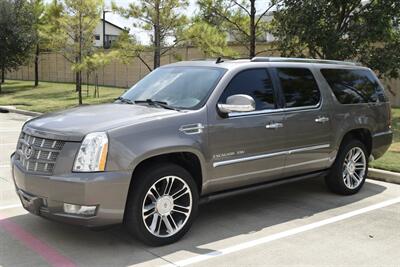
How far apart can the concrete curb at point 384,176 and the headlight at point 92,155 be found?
5.04m

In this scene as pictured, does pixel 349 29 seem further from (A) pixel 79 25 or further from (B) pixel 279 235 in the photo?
(A) pixel 79 25

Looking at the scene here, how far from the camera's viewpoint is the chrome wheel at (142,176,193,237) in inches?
191

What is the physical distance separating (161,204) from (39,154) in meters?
1.22

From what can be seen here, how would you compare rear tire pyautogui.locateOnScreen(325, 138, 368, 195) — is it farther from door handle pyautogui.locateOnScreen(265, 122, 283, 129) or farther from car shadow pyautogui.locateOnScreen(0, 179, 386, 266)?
door handle pyautogui.locateOnScreen(265, 122, 283, 129)

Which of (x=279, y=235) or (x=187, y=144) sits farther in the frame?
(x=279, y=235)

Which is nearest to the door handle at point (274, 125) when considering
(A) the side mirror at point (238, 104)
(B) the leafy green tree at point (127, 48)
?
(A) the side mirror at point (238, 104)

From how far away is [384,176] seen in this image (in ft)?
26.0

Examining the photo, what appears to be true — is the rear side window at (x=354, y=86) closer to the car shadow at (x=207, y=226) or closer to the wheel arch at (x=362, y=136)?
the wheel arch at (x=362, y=136)

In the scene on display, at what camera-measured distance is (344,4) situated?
15.8 m

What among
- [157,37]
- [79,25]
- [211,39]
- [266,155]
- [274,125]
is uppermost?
[79,25]

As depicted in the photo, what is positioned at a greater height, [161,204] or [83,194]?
[83,194]

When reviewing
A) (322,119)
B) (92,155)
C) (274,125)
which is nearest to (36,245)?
(92,155)

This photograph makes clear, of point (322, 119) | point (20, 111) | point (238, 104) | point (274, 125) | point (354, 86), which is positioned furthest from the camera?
point (20, 111)

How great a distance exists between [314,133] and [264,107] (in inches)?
34.8
